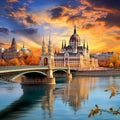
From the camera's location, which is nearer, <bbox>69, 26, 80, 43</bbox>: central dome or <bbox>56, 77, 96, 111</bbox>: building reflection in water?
<bbox>56, 77, 96, 111</bbox>: building reflection in water

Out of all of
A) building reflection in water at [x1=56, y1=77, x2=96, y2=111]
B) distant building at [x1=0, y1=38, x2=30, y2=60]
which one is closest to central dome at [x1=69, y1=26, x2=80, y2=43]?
distant building at [x1=0, y1=38, x2=30, y2=60]

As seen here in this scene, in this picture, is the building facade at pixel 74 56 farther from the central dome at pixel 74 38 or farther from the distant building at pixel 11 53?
the distant building at pixel 11 53

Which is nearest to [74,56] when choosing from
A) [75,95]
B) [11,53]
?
[11,53]

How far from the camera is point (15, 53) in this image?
83.9 metres

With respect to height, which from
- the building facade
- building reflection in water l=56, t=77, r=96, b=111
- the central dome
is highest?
the central dome

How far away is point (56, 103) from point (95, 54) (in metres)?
82.9

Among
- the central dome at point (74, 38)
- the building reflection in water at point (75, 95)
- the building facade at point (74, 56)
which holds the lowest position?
the building reflection in water at point (75, 95)

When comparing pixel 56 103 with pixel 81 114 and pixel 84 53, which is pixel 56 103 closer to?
pixel 81 114

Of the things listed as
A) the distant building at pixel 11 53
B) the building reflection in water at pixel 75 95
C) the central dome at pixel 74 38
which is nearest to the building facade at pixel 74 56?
the central dome at pixel 74 38

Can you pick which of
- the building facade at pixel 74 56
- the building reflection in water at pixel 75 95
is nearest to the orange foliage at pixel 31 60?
the building facade at pixel 74 56

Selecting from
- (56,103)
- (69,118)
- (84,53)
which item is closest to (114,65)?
(84,53)

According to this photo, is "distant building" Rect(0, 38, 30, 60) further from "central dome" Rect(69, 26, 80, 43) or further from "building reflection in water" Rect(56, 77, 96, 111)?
"building reflection in water" Rect(56, 77, 96, 111)

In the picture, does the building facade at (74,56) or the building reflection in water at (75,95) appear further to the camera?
the building facade at (74,56)

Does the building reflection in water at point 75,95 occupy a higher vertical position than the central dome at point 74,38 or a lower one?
lower
